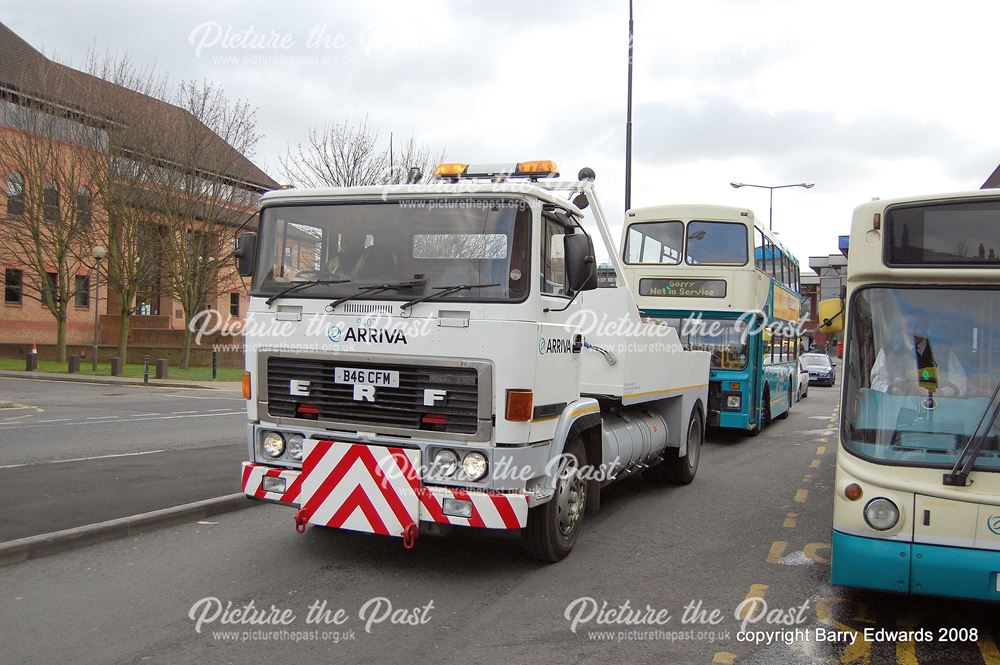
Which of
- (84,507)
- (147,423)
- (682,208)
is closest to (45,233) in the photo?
(147,423)

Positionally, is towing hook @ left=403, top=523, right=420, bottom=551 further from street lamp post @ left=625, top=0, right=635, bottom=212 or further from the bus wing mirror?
street lamp post @ left=625, top=0, right=635, bottom=212

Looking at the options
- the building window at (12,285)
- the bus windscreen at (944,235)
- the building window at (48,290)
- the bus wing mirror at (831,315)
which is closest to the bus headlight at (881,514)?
the bus windscreen at (944,235)

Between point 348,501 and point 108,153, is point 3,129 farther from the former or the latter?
point 348,501

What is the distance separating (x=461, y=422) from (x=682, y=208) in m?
10.4

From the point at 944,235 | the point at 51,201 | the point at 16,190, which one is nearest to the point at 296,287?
the point at 944,235

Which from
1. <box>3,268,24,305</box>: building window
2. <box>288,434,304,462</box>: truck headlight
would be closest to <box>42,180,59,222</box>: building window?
<box>3,268,24,305</box>: building window

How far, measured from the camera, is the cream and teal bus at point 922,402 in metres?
4.85

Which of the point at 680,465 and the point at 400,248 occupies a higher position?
the point at 400,248

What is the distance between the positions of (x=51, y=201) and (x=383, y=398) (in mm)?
32257

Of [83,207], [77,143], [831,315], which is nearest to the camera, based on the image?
[831,315]

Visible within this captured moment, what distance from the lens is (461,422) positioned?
19.2ft

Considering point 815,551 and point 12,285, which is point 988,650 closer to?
point 815,551

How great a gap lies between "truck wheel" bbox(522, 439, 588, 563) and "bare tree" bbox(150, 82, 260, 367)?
1131 inches

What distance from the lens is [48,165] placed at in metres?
32.3
